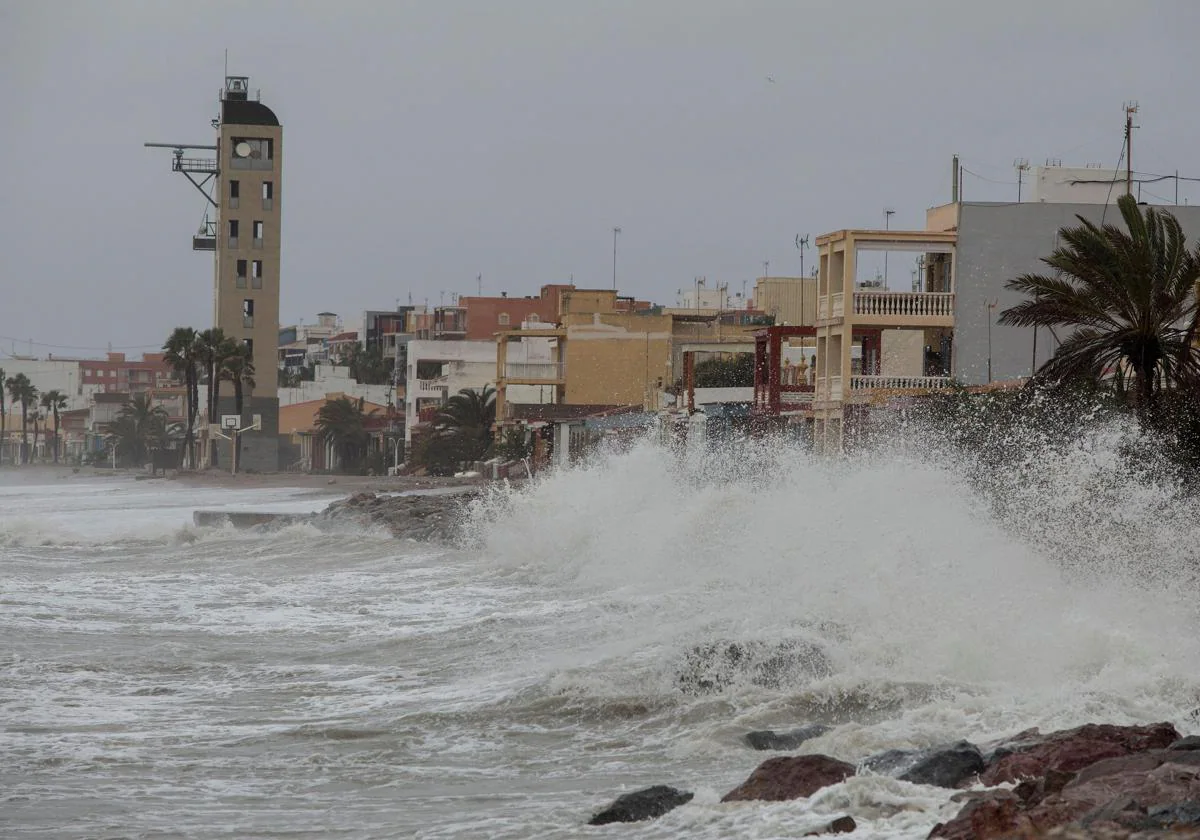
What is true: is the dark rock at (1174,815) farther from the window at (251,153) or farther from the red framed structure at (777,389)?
the window at (251,153)

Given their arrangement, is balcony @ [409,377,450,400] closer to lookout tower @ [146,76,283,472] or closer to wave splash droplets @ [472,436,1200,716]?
lookout tower @ [146,76,283,472]

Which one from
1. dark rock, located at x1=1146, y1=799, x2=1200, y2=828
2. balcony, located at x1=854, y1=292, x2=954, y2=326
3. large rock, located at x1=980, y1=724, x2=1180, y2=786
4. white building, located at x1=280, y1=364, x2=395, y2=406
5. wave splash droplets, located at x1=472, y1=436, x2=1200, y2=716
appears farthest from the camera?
white building, located at x1=280, y1=364, x2=395, y2=406

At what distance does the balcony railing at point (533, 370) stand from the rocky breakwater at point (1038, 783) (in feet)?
211

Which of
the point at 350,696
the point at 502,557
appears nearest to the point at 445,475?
the point at 502,557

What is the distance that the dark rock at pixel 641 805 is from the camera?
927cm

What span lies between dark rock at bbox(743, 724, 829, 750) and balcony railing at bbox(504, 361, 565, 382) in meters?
62.7

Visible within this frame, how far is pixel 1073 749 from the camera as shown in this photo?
930cm

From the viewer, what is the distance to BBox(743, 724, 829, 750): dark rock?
11086mm

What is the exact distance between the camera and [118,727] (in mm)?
12773

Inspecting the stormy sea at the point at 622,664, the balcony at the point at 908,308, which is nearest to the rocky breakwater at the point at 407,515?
the stormy sea at the point at 622,664

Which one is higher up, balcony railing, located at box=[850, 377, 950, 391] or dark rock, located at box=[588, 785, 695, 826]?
balcony railing, located at box=[850, 377, 950, 391]

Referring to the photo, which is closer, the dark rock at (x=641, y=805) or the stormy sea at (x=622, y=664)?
the dark rock at (x=641, y=805)

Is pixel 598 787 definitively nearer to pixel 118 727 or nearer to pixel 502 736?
pixel 502 736

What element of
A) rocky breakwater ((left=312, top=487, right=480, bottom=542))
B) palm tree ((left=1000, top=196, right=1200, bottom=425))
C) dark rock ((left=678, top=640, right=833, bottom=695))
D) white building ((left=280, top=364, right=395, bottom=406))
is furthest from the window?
dark rock ((left=678, top=640, right=833, bottom=695))
